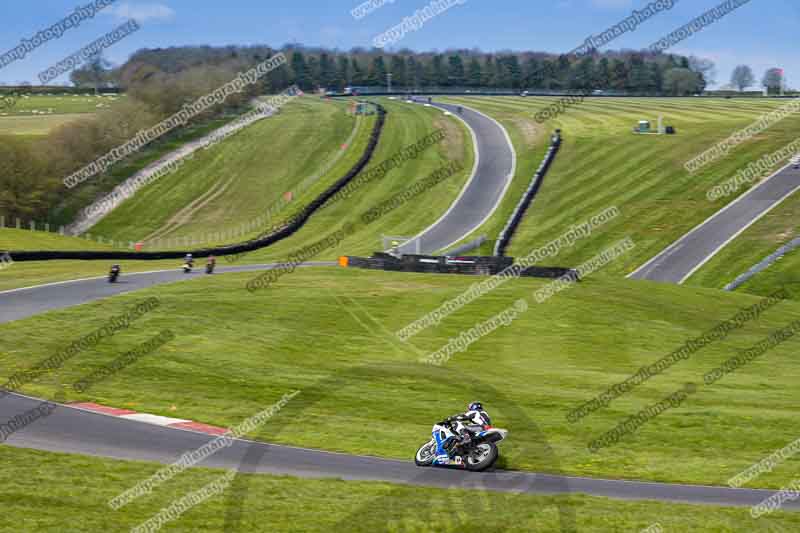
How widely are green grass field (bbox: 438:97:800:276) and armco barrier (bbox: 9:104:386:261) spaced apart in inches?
624

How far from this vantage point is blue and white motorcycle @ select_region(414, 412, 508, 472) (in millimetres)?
19078

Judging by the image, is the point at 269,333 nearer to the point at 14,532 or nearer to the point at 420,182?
the point at 14,532

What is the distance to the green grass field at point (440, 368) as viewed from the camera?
21422 mm

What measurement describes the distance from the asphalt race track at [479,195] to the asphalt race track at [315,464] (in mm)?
42485

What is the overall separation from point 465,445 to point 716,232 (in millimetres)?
49018

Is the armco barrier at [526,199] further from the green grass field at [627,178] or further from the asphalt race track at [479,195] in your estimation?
the asphalt race track at [479,195]

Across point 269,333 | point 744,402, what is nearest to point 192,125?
point 269,333

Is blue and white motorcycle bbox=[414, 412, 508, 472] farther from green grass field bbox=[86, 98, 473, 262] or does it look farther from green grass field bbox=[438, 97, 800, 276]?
green grass field bbox=[86, 98, 473, 262]

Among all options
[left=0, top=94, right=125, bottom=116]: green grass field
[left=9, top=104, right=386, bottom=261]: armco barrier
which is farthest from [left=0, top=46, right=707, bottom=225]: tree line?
[left=9, top=104, right=386, bottom=261]: armco barrier

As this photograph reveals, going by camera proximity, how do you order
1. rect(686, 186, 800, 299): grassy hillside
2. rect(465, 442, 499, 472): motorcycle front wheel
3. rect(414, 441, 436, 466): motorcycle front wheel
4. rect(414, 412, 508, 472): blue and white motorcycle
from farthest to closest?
rect(686, 186, 800, 299): grassy hillside
rect(414, 441, 436, 466): motorcycle front wheel
rect(414, 412, 508, 472): blue and white motorcycle
rect(465, 442, 499, 472): motorcycle front wheel

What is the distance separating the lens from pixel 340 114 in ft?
424

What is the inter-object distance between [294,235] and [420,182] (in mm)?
18872

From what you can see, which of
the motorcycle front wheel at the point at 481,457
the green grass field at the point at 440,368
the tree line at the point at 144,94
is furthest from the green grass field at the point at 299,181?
the motorcycle front wheel at the point at 481,457

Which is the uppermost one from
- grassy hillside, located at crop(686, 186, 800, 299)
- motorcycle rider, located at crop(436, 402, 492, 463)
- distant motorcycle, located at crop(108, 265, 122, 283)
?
distant motorcycle, located at crop(108, 265, 122, 283)
